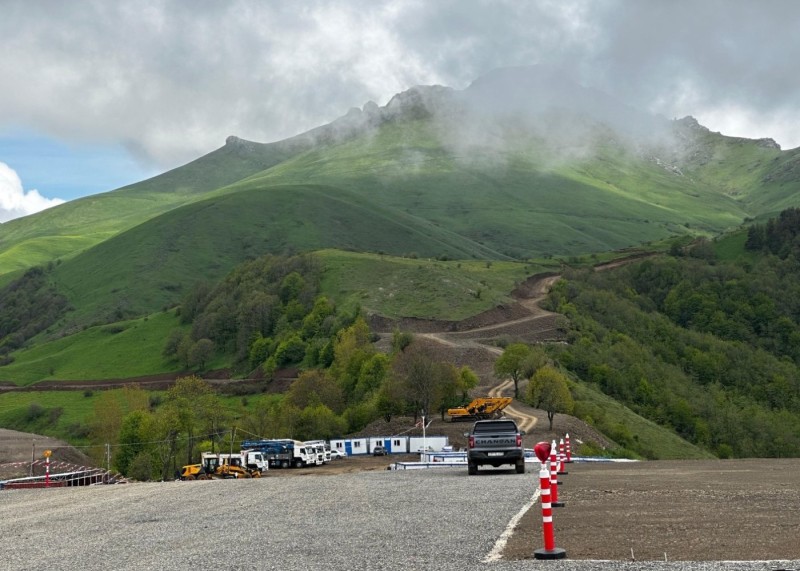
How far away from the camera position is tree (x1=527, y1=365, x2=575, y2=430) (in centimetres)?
8300

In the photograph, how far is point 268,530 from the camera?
776 inches

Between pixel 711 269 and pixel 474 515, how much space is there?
515 ft

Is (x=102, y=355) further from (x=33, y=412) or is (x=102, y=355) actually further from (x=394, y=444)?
(x=394, y=444)

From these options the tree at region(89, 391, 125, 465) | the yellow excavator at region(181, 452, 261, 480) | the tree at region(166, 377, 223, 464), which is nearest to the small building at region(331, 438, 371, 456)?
the tree at region(166, 377, 223, 464)

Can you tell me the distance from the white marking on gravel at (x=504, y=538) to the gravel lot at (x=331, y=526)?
0.11m

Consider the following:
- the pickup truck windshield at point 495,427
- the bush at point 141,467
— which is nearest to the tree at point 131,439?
the bush at point 141,467

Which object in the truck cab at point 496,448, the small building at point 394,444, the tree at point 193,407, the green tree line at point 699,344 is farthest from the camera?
the green tree line at point 699,344

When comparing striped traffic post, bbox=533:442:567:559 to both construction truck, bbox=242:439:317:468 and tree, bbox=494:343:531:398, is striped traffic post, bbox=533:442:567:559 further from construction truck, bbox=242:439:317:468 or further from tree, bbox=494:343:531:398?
tree, bbox=494:343:531:398

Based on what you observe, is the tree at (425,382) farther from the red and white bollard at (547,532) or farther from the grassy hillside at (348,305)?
the red and white bollard at (547,532)

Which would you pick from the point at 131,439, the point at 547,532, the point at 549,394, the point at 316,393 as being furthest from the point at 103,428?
the point at 547,532

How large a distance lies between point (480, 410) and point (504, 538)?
67.7 meters

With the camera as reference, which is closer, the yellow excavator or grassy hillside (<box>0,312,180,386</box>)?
the yellow excavator

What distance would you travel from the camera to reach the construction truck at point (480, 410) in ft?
274

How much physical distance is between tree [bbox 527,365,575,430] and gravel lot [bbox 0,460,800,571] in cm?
5102
